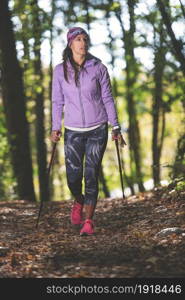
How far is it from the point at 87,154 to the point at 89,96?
77cm

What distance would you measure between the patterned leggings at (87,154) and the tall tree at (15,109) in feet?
21.1

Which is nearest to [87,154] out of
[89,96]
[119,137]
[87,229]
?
[119,137]

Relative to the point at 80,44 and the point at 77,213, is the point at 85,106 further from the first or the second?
the point at 77,213

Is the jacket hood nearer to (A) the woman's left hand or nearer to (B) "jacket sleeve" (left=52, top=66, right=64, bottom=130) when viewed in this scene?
(B) "jacket sleeve" (left=52, top=66, right=64, bottom=130)

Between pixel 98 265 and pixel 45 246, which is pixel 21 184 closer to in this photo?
pixel 45 246

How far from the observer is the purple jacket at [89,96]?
7043 millimetres

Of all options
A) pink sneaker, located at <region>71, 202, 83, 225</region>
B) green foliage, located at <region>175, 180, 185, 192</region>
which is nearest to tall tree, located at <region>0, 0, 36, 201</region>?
green foliage, located at <region>175, 180, 185, 192</region>

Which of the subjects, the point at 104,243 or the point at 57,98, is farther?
the point at 57,98

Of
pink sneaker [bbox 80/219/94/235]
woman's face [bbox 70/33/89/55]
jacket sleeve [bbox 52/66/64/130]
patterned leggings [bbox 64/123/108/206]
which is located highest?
woman's face [bbox 70/33/89/55]

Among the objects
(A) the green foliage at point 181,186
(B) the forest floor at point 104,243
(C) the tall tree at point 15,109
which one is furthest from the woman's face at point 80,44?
(C) the tall tree at point 15,109

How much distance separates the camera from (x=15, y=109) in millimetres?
13578

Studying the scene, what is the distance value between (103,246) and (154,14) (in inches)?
358

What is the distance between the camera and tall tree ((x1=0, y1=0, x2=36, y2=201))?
13352mm

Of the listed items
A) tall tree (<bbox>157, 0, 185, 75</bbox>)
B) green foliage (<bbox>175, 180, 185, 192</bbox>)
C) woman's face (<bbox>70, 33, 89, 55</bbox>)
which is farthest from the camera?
tall tree (<bbox>157, 0, 185, 75</bbox>)
